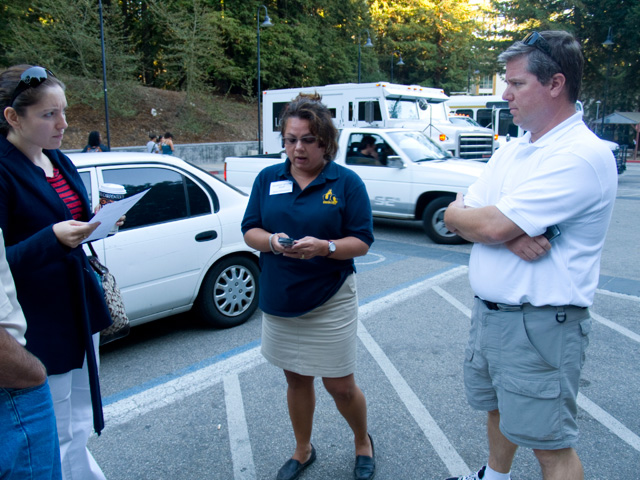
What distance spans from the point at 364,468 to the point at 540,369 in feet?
3.96

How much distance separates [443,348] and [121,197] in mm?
3016

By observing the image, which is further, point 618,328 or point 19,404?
point 618,328

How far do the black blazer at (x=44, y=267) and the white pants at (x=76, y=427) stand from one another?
0.64ft

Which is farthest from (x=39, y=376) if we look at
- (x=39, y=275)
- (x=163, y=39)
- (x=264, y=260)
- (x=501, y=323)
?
(x=163, y=39)

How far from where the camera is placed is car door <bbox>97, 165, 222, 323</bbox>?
405 cm

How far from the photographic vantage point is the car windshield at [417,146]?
9.09 m

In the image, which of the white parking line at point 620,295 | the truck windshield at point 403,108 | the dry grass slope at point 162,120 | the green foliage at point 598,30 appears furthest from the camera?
the green foliage at point 598,30

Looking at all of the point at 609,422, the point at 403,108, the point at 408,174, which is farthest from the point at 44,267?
the point at 403,108

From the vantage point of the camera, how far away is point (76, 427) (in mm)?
2295

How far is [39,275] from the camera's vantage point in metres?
1.92

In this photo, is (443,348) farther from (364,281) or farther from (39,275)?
(39,275)

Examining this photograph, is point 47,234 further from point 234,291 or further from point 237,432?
point 234,291

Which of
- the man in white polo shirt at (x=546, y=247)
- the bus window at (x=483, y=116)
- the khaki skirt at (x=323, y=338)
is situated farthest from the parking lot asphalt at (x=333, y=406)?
the bus window at (x=483, y=116)

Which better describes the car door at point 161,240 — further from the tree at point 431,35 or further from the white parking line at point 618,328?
the tree at point 431,35
